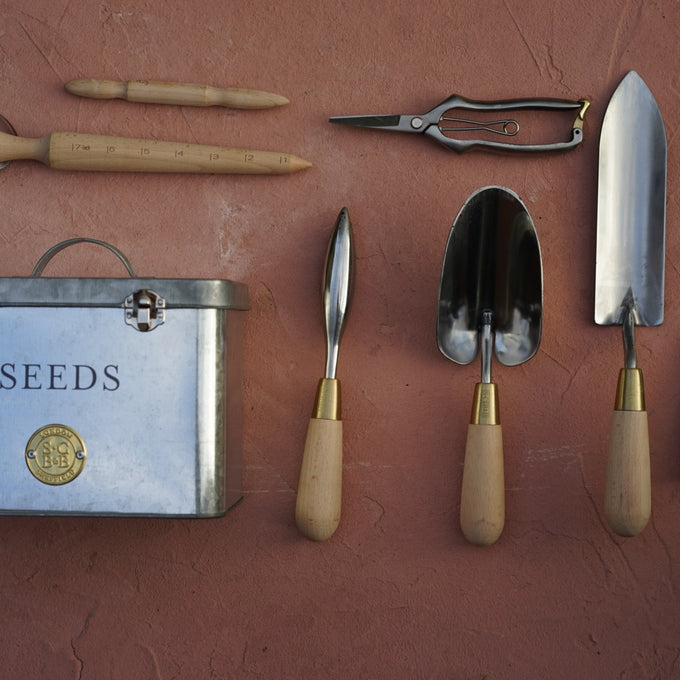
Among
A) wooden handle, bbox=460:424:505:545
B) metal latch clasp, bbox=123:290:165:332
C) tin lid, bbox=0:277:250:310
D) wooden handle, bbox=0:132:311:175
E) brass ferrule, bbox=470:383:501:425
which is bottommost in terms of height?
wooden handle, bbox=460:424:505:545

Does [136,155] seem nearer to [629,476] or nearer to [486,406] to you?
[486,406]

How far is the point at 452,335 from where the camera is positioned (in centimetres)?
84

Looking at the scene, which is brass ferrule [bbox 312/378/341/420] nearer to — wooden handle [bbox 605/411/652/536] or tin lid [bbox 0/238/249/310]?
tin lid [bbox 0/238/249/310]

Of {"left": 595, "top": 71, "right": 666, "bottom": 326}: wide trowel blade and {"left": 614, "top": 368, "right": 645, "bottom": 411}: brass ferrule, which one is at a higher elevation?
{"left": 595, "top": 71, "right": 666, "bottom": 326}: wide trowel blade

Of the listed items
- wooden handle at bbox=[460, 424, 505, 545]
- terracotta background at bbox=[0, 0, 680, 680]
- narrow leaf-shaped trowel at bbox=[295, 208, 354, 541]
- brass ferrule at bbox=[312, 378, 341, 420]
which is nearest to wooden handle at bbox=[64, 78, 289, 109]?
terracotta background at bbox=[0, 0, 680, 680]

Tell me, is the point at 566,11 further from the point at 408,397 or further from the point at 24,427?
the point at 24,427

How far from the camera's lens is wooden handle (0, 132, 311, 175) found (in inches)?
33.2

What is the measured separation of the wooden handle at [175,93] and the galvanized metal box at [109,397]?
23 centimetres

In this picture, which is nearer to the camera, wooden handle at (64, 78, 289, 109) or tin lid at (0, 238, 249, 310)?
tin lid at (0, 238, 249, 310)

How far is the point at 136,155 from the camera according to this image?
0.85 metres

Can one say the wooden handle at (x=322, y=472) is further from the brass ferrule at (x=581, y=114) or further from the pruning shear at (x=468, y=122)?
the brass ferrule at (x=581, y=114)

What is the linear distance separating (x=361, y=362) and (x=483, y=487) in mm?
194

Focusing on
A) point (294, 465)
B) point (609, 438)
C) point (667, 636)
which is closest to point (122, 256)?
point (294, 465)

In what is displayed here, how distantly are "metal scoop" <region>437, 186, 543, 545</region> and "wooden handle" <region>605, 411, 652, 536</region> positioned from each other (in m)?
0.11
